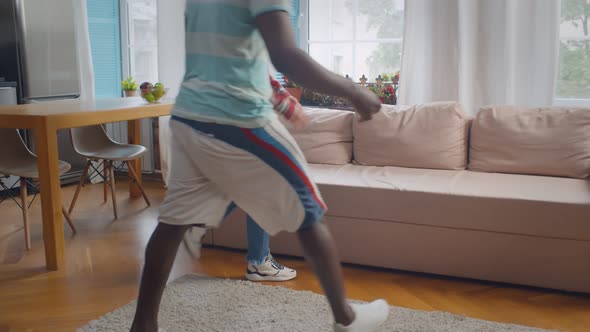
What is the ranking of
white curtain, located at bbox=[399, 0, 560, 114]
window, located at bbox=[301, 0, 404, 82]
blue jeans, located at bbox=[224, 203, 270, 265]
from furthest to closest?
window, located at bbox=[301, 0, 404, 82] → white curtain, located at bbox=[399, 0, 560, 114] → blue jeans, located at bbox=[224, 203, 270, 265]

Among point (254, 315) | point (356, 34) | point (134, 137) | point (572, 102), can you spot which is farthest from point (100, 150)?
point (572, 102)

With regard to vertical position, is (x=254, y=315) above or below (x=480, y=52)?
below

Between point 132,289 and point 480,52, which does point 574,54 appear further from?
point 132,289

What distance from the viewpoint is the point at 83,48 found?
5375 mm

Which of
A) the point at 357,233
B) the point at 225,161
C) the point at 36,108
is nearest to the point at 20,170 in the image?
the point at 36,108

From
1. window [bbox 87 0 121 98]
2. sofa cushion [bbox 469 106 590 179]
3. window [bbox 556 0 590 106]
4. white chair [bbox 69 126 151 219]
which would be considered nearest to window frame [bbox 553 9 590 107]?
window [bbox 556 0 590 106]

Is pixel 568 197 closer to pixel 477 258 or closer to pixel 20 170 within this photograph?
pixel 477 258

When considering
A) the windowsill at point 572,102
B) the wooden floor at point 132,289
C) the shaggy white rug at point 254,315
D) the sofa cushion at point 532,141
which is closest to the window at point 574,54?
the windowsill at point 572,102

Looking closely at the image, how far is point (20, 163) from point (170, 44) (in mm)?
1793

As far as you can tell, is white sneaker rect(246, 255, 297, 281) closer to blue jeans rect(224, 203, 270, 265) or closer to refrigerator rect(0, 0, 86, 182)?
blue jeans rect(224, 203, 270, 265)

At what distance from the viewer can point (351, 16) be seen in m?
4.64

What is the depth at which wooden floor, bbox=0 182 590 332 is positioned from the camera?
8.15ft

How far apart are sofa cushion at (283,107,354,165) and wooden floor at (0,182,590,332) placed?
2.29 ft

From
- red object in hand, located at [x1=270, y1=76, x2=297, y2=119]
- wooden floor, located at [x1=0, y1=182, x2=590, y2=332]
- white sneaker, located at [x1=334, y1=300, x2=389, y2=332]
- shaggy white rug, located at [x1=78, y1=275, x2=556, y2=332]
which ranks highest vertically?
red object in hand, located at [x1=270, y1=76, x2=297, y2=119]
